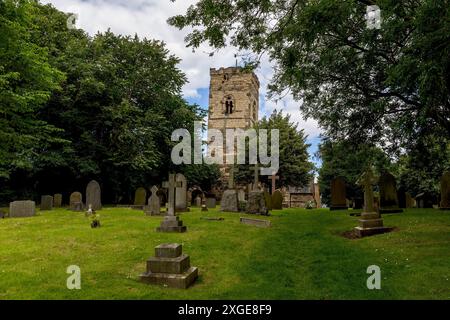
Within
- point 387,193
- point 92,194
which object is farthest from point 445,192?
point 92,194

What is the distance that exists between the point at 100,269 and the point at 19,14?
17.7 m

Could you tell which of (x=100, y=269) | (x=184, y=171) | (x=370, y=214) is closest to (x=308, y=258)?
(x=370, y=214)

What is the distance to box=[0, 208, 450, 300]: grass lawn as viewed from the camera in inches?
235

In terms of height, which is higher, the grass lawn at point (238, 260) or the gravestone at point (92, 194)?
the gravestone at point (92, 194)

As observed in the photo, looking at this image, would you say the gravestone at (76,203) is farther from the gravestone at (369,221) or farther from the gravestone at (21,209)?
the gravestone at (369,221)

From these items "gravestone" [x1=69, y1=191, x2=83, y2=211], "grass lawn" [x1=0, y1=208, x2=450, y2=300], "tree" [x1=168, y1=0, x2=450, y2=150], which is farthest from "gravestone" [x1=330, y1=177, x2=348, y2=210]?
"gravestone" [x1=69, y1=191, x2=83, y2=211]

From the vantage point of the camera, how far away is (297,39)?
10.7 metres

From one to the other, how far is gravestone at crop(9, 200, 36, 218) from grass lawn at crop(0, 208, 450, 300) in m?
3.11

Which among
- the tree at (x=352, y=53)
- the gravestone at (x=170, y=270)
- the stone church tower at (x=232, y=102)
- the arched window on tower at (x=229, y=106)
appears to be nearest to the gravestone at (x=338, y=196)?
the tree at (x=352, y=53)

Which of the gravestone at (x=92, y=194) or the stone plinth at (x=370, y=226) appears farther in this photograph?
the gravestone at (x=92, y=194)

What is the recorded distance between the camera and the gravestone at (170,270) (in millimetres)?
6340

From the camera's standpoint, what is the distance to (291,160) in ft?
130

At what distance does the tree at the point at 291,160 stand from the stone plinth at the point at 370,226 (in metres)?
27.8

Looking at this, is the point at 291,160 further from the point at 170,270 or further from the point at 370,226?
the point at 170,270
